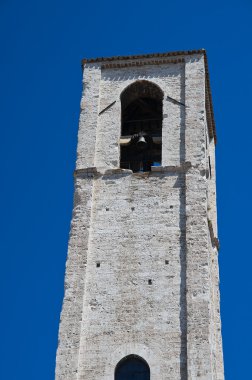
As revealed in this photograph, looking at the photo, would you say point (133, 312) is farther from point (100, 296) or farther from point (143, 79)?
point (143, 79)

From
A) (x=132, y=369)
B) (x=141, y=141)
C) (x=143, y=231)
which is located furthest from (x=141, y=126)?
(x=132, y=369)

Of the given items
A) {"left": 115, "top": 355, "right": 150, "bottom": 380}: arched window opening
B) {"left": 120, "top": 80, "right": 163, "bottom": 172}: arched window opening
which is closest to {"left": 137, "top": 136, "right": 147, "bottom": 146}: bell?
{"left": 120, "top": 80, "right": 163, "bottom": 172}: arched window opening

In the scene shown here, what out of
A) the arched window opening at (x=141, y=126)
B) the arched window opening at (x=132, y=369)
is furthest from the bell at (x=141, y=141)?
the arched window opening at (x=132, y=369)

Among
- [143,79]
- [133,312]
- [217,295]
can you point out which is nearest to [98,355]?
[133,312]

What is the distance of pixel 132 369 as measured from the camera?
19141 mm

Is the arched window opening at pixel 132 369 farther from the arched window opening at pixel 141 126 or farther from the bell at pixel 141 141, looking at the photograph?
the bell at pixel 141 141

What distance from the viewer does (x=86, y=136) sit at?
921 inches

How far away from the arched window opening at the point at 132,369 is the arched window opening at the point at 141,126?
20.5ft

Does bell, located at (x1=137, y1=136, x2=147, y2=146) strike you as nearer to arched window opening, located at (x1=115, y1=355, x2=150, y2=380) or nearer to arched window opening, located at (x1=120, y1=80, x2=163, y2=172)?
arched window opening, located at (x1=120, y1=80, x2=163, y2=172)

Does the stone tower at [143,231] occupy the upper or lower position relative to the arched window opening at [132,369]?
upper

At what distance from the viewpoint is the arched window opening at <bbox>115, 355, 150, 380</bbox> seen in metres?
19.1

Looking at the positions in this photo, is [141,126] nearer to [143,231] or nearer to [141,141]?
[141,141]

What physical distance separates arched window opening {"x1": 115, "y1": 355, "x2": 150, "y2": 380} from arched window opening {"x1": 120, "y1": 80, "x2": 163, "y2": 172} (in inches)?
246

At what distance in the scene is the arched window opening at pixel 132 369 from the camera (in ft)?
62.6
